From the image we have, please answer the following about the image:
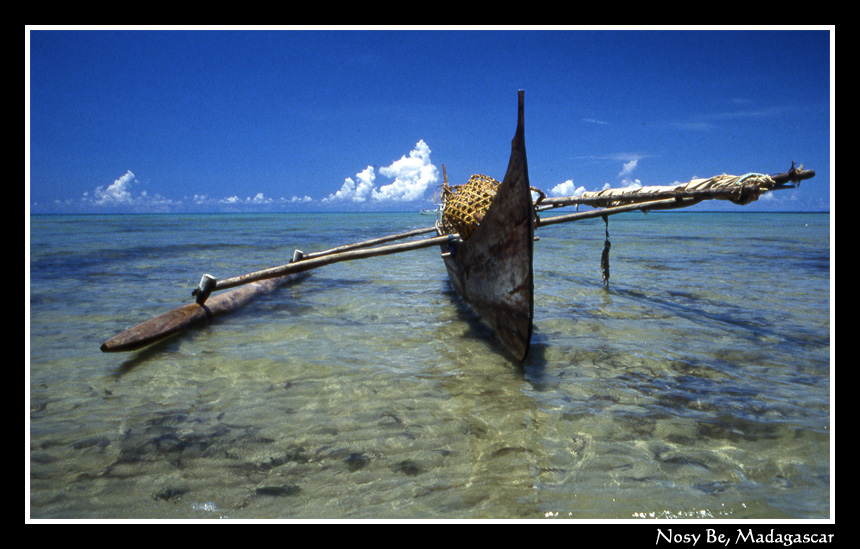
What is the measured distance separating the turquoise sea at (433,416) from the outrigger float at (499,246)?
0.91ft

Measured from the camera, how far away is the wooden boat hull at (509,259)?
3919 mm

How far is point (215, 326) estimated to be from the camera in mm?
5957

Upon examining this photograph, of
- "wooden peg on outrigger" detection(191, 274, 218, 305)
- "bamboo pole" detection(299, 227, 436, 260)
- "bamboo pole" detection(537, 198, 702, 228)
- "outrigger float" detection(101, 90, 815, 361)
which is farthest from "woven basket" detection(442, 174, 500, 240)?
"wooden peg on outrigger" detection(191, 274, 218, 305)

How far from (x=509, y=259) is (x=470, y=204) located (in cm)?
156

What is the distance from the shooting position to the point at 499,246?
14.7ft

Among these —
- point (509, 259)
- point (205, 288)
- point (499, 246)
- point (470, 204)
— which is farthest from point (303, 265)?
point (509, 259)

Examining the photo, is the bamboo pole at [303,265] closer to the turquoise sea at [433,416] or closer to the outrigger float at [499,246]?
the outrigger float at [499,246]

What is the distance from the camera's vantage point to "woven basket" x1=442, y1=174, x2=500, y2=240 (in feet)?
18.2

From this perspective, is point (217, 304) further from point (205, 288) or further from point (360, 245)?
point (360, 245)

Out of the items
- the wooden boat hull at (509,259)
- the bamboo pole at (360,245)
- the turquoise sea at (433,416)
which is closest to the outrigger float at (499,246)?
the wooden boat hull at (509,259)

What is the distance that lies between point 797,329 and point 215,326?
767cm

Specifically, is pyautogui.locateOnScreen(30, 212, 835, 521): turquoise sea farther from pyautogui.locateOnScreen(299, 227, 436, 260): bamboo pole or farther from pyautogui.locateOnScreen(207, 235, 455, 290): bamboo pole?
pyautogui.locateOnScreen(299, 227, 436, 260): bamboo pole

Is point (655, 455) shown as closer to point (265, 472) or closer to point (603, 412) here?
point (603, 412)

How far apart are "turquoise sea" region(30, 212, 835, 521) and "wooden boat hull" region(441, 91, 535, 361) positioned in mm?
383
